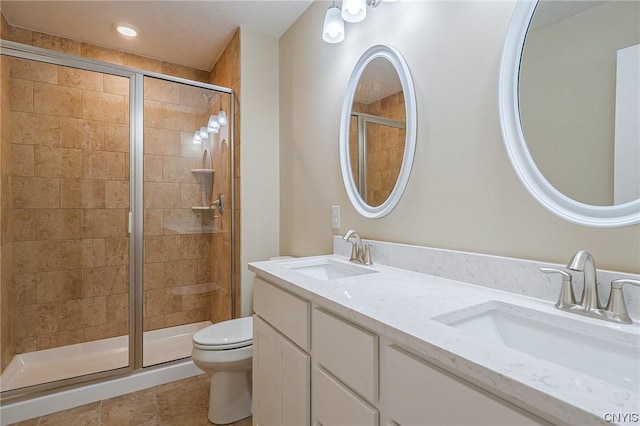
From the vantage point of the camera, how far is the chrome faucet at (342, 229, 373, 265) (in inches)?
60.5

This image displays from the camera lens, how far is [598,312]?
0.78 meters

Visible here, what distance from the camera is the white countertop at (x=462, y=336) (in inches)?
17.8

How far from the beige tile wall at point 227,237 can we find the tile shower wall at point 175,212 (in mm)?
71

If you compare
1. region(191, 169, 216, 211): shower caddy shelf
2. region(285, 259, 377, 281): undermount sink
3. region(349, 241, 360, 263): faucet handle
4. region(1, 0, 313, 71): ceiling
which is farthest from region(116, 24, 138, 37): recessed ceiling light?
region(349, 241, 360, 263): faucet handle

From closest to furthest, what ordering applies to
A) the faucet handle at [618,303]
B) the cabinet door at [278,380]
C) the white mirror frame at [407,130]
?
the faucet handle at [618,303] < the cabinet door at [278,380] < the white mirror frame at [407,130]

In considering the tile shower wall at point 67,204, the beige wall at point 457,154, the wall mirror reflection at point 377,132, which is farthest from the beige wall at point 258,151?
the wall mirror reflection at point 377,132

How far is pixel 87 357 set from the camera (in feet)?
7.55

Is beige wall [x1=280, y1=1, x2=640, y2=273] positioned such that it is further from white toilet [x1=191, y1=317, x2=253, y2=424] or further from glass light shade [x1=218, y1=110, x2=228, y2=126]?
glass light shade [x1=218, y1=110, x2=228, y2=126]

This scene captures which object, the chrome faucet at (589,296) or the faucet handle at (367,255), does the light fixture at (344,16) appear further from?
the chrome faucet at (589,296)

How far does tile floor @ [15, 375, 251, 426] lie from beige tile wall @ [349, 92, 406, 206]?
1484 millimetres

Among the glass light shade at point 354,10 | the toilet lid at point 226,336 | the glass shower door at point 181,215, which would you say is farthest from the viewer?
the glass shower door at point 181,215

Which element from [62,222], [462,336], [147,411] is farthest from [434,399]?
[62,222]

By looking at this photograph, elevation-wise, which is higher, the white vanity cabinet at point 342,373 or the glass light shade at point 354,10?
the glass light shade at point 354,10

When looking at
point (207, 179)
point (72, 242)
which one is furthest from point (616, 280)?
point (72, 242)
